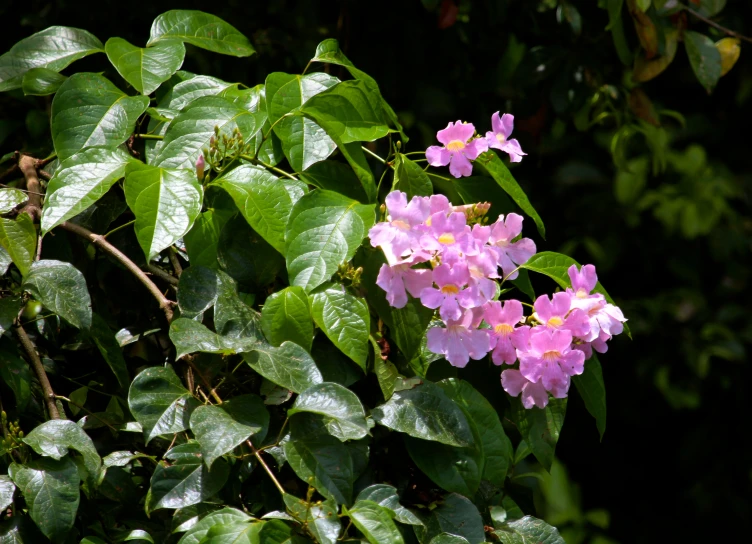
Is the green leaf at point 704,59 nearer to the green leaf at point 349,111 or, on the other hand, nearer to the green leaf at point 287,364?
the green leaf at point 349,111

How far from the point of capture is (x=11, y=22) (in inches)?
67.1

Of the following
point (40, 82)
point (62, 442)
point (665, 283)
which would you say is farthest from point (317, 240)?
point (665, 283)

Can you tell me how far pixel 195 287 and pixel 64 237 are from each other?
0.23 metres

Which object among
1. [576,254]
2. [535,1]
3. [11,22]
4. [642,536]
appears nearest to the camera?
[11,22]

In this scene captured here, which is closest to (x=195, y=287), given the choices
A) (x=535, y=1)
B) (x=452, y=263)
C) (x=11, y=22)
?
(x=452, y=263)

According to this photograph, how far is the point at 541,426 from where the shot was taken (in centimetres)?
82

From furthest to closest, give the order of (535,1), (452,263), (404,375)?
(535,1), (404,375), (452,263)

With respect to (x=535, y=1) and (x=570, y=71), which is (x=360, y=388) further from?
(x=535, y=1)

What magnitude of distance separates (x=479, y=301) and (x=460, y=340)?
0.14ft

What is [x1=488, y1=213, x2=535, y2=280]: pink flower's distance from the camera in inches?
31.3

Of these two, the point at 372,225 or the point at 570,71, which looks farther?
the point at 570,71

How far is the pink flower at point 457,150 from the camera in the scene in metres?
0.83

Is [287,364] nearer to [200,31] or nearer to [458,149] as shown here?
[458,149]

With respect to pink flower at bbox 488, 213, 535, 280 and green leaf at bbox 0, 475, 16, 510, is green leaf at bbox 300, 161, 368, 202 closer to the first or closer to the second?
pink flower at bbox 488, 213, 535, 280
